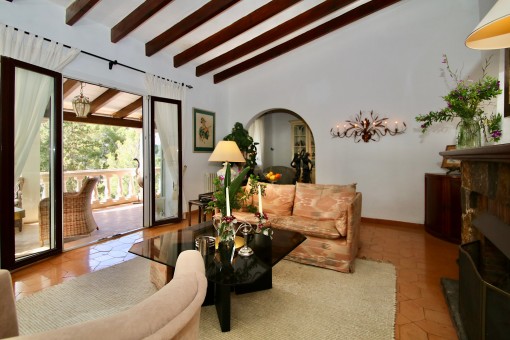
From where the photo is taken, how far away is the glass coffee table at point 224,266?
5.23ft

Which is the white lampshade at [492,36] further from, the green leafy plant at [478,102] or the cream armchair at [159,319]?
the green leafy plant at [478,102]

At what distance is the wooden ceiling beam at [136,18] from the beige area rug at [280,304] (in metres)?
3.05

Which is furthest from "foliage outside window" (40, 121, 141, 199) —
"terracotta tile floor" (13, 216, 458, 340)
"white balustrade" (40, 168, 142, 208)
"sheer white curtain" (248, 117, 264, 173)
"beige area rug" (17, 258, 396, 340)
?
"beige area rug" (17, 258, 396, 340)

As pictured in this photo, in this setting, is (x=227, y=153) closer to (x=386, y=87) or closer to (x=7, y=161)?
(x=7, y=161)

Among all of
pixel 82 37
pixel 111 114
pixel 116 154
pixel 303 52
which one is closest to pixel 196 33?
pixel 82 37

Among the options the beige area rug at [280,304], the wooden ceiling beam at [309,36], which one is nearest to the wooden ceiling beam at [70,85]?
the wooden ceiling beam at [309,36]

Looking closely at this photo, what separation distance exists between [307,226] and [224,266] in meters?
1.29

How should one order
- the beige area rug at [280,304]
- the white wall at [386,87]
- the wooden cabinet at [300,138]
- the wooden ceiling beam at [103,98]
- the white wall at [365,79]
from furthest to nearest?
the wooden cabinet at [300,138] → the wooden ceiling beam at [103,98] → the white wall at [386,87] → the white wall at [365,79] → the beige area rug at [280,304]

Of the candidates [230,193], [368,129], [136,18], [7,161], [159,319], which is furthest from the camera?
[368,129]

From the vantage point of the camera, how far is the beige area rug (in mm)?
1696

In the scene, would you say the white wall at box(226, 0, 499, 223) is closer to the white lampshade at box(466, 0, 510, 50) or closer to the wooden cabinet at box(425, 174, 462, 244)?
the wooden cabinet at box(425, 174, 462, 244)

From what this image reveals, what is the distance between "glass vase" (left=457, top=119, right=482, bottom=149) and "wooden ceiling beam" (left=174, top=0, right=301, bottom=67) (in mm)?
2533

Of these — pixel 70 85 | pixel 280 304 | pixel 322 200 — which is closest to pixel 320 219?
pixel 322 200

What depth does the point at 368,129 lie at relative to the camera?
4.51 metres
